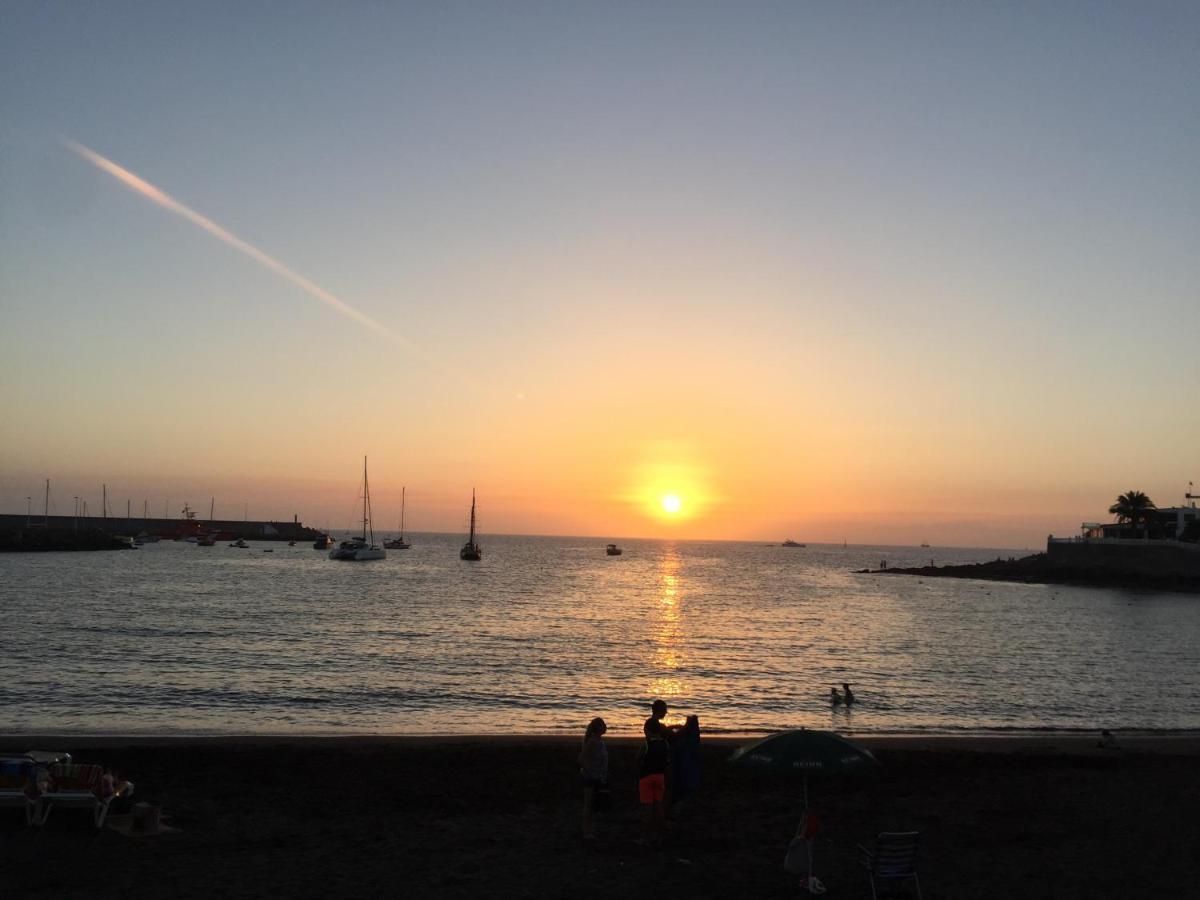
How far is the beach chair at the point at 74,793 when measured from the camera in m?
13.2

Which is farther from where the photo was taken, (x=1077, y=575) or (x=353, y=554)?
(x=353, y=554)

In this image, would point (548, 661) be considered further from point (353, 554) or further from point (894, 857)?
point (353, 554)

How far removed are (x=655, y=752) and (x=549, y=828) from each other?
101 inches

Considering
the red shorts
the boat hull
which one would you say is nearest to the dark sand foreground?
the red shorts

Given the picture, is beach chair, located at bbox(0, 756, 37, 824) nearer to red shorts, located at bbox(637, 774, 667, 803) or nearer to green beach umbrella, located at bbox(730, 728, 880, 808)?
red shorts, located at bbox(637, 774, 667, 803)

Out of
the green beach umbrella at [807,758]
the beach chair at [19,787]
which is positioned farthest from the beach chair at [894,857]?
the beach chair at [19,787]

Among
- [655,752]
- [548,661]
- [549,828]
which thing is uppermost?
[655,752]

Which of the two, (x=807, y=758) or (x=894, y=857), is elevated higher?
(x=807, y=758)

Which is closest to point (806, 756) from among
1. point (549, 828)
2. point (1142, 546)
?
point (549, 828)

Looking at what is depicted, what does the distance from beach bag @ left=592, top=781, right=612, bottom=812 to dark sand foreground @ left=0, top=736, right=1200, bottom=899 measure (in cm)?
58

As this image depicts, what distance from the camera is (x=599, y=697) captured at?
33000mm

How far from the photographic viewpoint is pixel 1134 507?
131 m

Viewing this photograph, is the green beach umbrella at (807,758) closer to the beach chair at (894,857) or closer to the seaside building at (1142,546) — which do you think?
the beach chair at (894,857)

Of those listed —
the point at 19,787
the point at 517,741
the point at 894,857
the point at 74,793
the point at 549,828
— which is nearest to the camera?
the point at 894,857
